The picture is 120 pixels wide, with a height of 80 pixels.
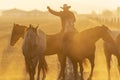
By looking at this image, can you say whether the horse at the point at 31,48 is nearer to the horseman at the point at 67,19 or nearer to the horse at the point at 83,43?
the horse at the point at 83,43

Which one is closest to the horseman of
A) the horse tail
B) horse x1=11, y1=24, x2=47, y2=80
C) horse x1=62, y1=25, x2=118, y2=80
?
horse x1=62, y1=25, x2=118, y2=80

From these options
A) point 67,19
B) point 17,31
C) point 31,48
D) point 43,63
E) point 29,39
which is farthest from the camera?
point 43,63

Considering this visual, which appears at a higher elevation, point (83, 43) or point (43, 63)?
point (83, 43)

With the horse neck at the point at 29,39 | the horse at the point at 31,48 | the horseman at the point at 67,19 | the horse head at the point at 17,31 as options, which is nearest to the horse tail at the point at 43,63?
the horse head at the point at 17,31

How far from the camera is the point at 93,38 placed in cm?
1262

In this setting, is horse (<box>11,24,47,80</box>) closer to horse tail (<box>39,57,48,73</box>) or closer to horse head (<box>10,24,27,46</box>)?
horse tail (<box>39,57,48,73</box>)

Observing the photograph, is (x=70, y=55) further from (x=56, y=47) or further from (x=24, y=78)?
(x=24, y=78)

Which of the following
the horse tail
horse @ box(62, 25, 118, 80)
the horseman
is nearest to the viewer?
horse @ box(62, 25, 118, 80)

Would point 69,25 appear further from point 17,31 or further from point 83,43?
point 17,31

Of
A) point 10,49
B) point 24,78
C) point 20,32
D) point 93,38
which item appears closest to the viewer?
point 93,38

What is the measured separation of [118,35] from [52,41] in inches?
89.7

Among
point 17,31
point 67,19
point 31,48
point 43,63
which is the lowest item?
point 43,63

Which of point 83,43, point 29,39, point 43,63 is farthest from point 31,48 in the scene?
point 43,63

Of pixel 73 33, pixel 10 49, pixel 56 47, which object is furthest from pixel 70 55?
pixel 10 49
